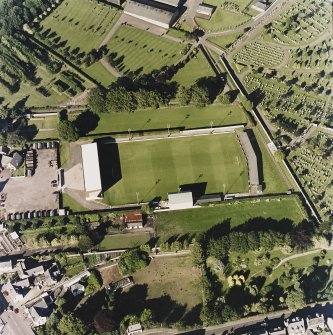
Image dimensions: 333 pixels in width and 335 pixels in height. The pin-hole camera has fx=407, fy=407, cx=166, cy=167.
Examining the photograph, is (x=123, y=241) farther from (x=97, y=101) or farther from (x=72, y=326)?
(x=97, y=101)

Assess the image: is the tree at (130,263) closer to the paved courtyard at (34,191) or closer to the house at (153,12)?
the paved courtyard at (34,191)

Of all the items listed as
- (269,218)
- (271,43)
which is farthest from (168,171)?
(271,43)

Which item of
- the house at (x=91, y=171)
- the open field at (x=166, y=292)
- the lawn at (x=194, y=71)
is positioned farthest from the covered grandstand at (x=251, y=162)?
the house at (x=91, y=171)

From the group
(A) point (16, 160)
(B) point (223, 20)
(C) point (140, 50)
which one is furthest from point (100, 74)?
(B) point (223, 20)

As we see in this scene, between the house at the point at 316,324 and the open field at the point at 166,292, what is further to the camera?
the open field at the point at 166,292

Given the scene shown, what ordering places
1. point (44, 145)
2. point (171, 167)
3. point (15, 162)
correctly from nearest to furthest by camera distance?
point (15, 162)
point (171, 167)
point (44, 145)

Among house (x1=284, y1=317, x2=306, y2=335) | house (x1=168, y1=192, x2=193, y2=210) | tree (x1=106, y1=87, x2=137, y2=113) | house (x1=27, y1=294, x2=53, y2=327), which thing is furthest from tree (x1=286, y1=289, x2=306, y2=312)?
tree (x1=106, y1=87, x2=137, y2=113)
